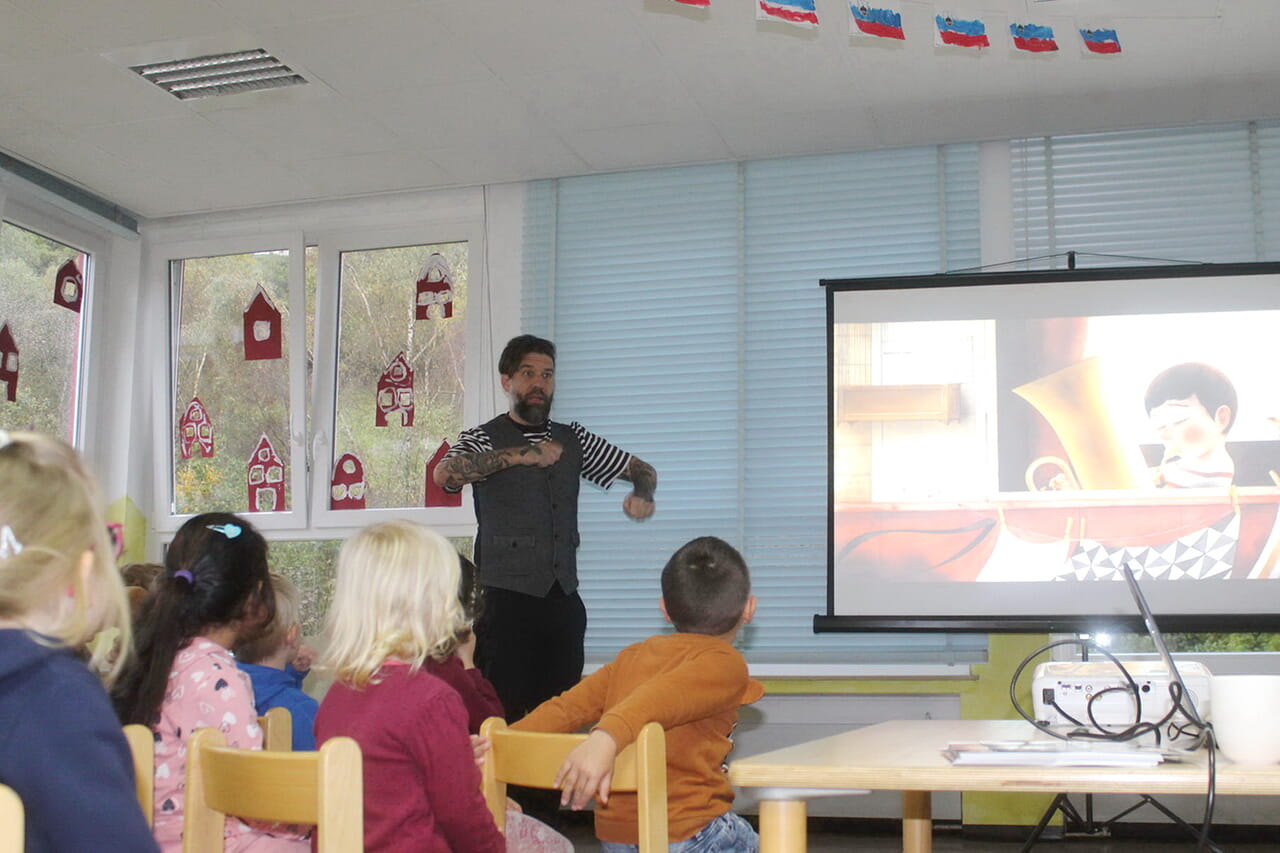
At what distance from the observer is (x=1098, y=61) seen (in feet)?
11.2

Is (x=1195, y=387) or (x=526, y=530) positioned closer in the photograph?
(x=1195, y=387)

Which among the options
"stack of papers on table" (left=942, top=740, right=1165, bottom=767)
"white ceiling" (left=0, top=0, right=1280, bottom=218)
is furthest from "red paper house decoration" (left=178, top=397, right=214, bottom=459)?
"stack of papers on table" (left=942, top=740, right=1165, bottom=767)

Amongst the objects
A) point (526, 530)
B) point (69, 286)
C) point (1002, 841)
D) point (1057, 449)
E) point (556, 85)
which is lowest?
point (1002, 841)

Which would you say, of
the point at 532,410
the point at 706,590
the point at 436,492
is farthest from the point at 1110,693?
the point at 436,492

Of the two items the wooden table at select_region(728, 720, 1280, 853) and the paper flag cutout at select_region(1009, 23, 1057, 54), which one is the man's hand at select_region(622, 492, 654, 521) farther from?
the wooden table at select_region(728, 720, 1280, 853)

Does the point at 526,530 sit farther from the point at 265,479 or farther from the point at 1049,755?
the point at 1049,755

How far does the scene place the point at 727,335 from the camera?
13.7ft

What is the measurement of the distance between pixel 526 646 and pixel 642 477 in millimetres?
641

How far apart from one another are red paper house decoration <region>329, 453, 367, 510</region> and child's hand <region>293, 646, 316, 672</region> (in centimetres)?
192

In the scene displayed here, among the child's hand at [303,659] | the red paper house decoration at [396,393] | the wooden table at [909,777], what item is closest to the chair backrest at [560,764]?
the wooden table at [909,777]

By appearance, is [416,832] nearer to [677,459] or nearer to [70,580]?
[70,580]

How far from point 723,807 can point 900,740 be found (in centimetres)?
42

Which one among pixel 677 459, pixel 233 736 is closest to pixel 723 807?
pixel 233 736

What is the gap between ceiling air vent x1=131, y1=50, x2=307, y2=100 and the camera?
3498 millimetres
